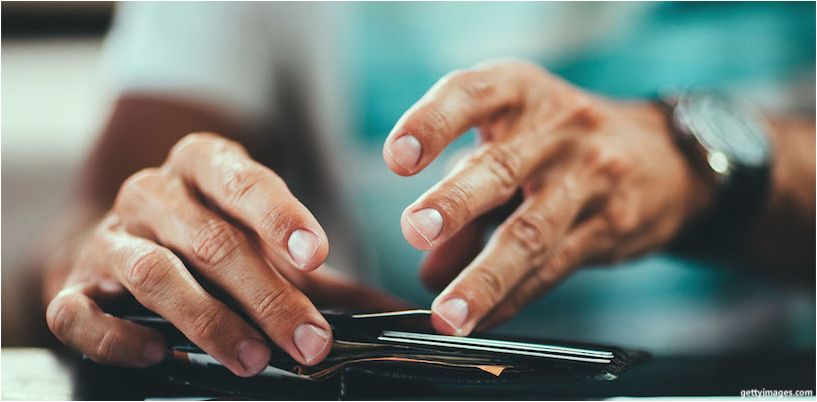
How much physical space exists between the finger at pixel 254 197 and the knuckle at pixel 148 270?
4 centimetres

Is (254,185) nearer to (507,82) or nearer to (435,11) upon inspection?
(507,82)

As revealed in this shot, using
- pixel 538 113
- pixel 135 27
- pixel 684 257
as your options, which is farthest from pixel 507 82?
pixel 135 27

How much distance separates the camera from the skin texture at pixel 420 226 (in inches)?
12.4

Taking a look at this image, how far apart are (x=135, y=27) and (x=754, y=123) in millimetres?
738

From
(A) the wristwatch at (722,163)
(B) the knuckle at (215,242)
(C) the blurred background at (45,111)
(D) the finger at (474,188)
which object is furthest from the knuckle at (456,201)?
(C) the blurred background at (45,111)

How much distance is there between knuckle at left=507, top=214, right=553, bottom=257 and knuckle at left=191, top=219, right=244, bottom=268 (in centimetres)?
17

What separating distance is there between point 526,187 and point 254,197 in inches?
7.9

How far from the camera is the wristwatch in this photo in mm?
526

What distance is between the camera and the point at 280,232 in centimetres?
31

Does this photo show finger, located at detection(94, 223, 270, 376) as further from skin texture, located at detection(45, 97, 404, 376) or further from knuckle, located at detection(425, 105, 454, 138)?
knuckle, located at detection(425, 105, 454, 138)

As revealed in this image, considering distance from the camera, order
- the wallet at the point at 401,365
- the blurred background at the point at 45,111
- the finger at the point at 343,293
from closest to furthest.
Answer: the wallet at the point at 401,365
the finger at the point at 343,293
the blurred background at the point at 45,111

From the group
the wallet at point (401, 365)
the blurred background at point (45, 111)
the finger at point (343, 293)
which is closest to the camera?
the wallet at point (401, 365)

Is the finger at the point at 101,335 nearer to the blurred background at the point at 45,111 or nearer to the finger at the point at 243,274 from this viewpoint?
the finger at the point at 243,274
